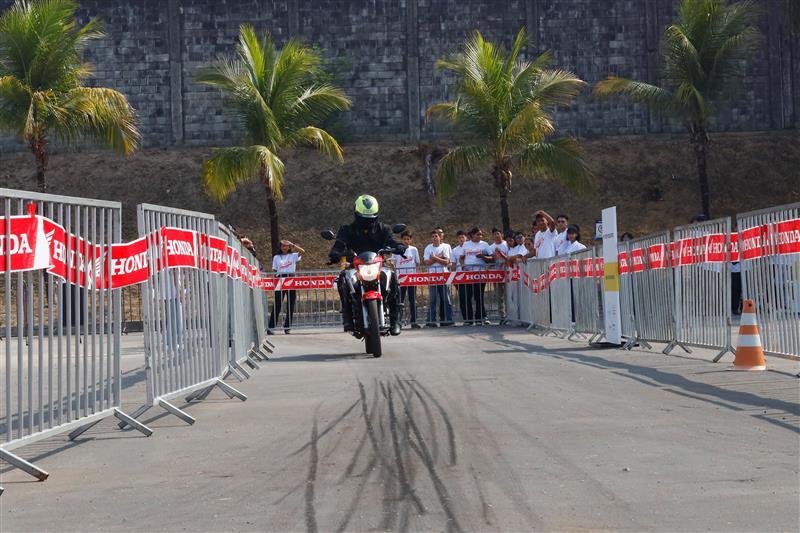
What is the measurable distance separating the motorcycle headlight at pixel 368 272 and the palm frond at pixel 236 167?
Answer: 46.3 ft

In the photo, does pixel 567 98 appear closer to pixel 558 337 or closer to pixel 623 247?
pixel 558 337

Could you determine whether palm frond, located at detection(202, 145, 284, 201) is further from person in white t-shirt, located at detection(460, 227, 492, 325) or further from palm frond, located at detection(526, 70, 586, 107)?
palm frond, located at detection(526, 70, 586, 107)

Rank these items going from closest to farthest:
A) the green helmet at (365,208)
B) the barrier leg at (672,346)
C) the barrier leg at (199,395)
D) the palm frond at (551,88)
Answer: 1. the barrier leg at (199,395)
2. the barrier leg at (672,346)
3. the green helmet at (365,208)
4. the palm frond at (551,88)

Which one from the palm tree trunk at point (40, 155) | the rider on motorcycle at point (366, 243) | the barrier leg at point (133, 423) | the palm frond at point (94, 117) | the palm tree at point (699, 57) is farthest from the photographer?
the palm tree at point (699, 57)

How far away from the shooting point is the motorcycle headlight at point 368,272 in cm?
1484

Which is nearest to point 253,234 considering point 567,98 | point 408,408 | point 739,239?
point 567,98

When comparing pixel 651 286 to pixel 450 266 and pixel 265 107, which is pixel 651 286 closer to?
pixel 450 266

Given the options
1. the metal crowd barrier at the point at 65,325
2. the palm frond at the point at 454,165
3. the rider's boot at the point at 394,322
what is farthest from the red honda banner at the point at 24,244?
the palm frond at the point at 454,165

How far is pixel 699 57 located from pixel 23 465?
91.0 feet

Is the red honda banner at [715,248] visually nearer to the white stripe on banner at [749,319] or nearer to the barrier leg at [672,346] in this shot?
the white stripe on banner at [749,319]

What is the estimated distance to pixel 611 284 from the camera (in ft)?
53.2

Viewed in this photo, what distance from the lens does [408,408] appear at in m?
9.18

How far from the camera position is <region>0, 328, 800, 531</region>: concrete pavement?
213 inches

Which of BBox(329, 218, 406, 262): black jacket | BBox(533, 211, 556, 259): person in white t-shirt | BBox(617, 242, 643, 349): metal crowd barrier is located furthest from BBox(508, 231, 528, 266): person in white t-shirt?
BBox(329, 218, 406, 262): black jacket
